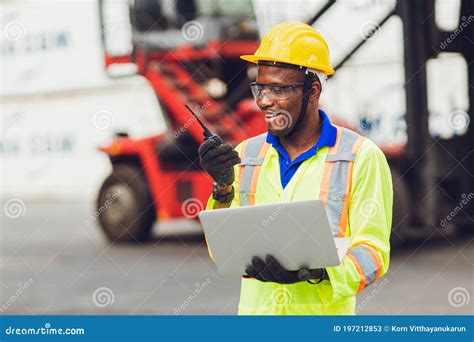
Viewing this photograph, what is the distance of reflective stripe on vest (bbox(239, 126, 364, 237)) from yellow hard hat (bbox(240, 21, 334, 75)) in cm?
24

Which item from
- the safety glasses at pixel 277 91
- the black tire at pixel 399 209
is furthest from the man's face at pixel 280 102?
the black tire at pixel 399 209

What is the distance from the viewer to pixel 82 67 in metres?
20.1

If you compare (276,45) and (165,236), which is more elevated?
(276,45)

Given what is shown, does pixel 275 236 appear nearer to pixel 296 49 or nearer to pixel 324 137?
pixel 324 137

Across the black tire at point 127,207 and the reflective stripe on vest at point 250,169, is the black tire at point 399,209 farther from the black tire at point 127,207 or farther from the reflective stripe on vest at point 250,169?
the reflective stripe on vest at point 250,169

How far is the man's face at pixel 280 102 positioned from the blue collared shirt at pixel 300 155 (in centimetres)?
8

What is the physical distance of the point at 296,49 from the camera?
2787mm

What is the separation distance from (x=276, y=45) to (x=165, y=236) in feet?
28.7

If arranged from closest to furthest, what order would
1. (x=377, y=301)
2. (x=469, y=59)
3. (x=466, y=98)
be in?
1. (x=377, y=301)
2. (x=469, y=59)
3. (x=466, y=98)

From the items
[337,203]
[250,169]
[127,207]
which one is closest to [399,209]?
[127,207]

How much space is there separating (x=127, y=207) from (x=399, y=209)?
3356mm

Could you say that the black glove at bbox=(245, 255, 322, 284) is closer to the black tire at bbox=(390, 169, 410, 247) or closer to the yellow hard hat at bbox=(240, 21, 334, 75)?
the yellow hard hat at bbox=(240, 21, 334, 75)
